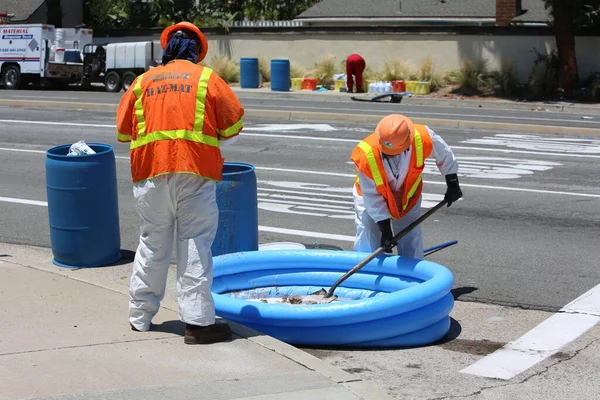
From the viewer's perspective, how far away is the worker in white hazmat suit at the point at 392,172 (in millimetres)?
6875

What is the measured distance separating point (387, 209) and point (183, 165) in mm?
1904

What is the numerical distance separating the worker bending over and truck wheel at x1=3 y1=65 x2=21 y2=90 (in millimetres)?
29615

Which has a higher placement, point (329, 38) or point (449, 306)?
point (329, 38)

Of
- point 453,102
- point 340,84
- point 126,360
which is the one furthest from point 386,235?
point 340,84

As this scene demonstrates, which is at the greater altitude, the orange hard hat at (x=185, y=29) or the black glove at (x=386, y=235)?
the orange hard hat at (x=185, y=29)

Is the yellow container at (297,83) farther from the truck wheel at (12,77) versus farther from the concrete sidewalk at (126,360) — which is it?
the concrete sidewalk at (126,360)

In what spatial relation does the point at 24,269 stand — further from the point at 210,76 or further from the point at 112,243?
the point at 210,76

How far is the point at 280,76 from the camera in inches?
1266

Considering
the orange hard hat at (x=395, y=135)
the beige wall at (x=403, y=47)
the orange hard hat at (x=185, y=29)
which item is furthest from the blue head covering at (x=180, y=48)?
the beige wall at (x=403, y=47)

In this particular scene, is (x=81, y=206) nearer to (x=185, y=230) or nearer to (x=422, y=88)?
(x=185, y=230)

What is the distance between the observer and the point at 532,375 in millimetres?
5879

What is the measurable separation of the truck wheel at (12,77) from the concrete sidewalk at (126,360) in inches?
1122

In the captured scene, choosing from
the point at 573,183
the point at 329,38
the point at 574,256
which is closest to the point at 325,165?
the point at 573,183

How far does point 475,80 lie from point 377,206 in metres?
25.8
